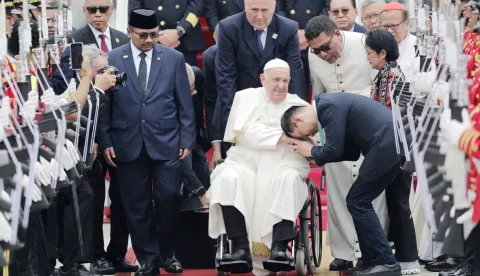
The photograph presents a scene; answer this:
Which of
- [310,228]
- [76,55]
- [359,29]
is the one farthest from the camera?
[359,29]

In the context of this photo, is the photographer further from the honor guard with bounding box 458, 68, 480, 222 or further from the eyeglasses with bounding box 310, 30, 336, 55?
the honor guard with bounding box 458, 68, 480, 222

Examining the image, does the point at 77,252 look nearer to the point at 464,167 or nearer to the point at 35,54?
the point at 35,54

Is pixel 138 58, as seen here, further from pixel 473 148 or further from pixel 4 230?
pixel 473 148

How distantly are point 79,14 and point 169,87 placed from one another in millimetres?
3488

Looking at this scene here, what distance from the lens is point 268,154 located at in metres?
8.82

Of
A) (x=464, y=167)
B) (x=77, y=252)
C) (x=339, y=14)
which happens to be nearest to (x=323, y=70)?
(x=339, y=14)

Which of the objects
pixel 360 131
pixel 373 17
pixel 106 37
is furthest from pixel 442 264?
pixel 106 37

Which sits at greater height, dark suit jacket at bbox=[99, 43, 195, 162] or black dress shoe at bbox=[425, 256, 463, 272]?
dark suit jacket at bbox=[99, 43, 195, 162]

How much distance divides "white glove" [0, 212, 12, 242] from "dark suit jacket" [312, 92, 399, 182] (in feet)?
9.24

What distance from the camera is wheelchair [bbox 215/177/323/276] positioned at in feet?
27.8

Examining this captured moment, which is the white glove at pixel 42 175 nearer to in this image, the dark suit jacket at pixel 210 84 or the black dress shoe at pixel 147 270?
the black dress shoe at pixel 147 270

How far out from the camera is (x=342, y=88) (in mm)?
9266

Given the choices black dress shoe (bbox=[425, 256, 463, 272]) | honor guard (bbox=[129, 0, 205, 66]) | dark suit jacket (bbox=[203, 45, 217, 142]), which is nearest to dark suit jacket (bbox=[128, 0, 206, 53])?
honor guard (bbox=[129, 0, 205, 66])

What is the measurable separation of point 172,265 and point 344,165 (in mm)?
1449
